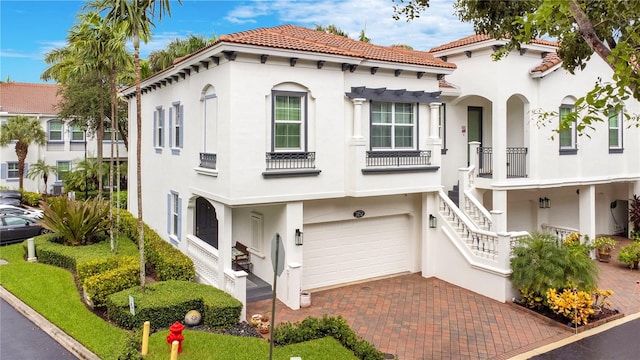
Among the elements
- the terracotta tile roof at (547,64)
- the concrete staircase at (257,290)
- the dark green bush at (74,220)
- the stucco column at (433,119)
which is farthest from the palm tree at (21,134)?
the terracotta tile roof at (547,64)

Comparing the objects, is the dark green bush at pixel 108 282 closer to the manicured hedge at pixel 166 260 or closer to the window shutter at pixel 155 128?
the manicured hedge at pixel 166 260

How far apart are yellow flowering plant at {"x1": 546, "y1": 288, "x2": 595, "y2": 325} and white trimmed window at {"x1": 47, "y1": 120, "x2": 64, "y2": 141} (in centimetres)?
3678

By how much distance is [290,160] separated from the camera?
41.9ft

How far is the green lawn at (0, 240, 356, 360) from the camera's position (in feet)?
30.6

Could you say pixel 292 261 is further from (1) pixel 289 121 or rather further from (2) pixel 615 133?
(2) pixel 615 133

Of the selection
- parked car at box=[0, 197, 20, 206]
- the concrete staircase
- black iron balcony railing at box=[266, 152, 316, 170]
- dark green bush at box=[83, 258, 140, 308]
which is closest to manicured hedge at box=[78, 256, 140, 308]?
dark green bush at box=[83, 258, 140, 308]

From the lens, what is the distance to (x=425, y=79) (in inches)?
611

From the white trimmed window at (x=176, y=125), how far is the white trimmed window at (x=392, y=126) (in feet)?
22.2

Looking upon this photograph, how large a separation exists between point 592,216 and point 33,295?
66.6ft

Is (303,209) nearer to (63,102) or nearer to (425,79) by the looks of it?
(425,79)

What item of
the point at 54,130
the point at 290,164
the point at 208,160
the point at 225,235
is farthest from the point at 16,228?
the point at 54,130

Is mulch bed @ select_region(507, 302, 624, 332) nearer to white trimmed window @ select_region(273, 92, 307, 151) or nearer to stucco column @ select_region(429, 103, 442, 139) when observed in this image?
stucco column @ select_region(429, 103, 442, 139)

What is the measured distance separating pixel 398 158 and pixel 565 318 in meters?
6.48

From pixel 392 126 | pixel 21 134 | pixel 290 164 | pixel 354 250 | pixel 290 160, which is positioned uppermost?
pixel 21 134
